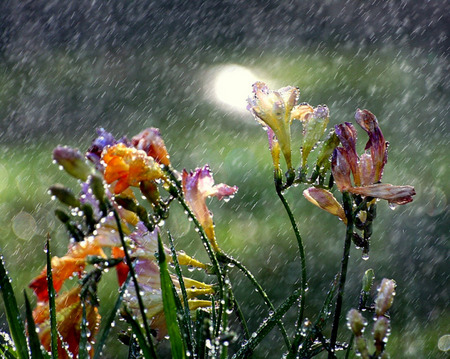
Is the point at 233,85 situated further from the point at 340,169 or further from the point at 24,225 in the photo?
the point at 340,169

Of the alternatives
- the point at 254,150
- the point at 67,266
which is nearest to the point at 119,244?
the point at 67,266

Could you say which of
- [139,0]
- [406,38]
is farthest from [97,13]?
[406,38]

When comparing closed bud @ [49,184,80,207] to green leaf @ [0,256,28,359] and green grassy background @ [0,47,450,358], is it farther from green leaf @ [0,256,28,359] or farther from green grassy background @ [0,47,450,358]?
green grassy background @ [0,47,450,358]

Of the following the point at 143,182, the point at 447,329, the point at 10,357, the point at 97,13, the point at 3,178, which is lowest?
the point at 97,13

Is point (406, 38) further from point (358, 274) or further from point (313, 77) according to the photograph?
point (358, 274)

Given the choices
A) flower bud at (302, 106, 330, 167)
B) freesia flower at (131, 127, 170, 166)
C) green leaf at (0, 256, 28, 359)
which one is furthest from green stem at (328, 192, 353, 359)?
green leaf at (0, 256, 28, 359)

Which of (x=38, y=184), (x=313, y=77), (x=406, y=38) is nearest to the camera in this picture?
(x=38, y=184)
